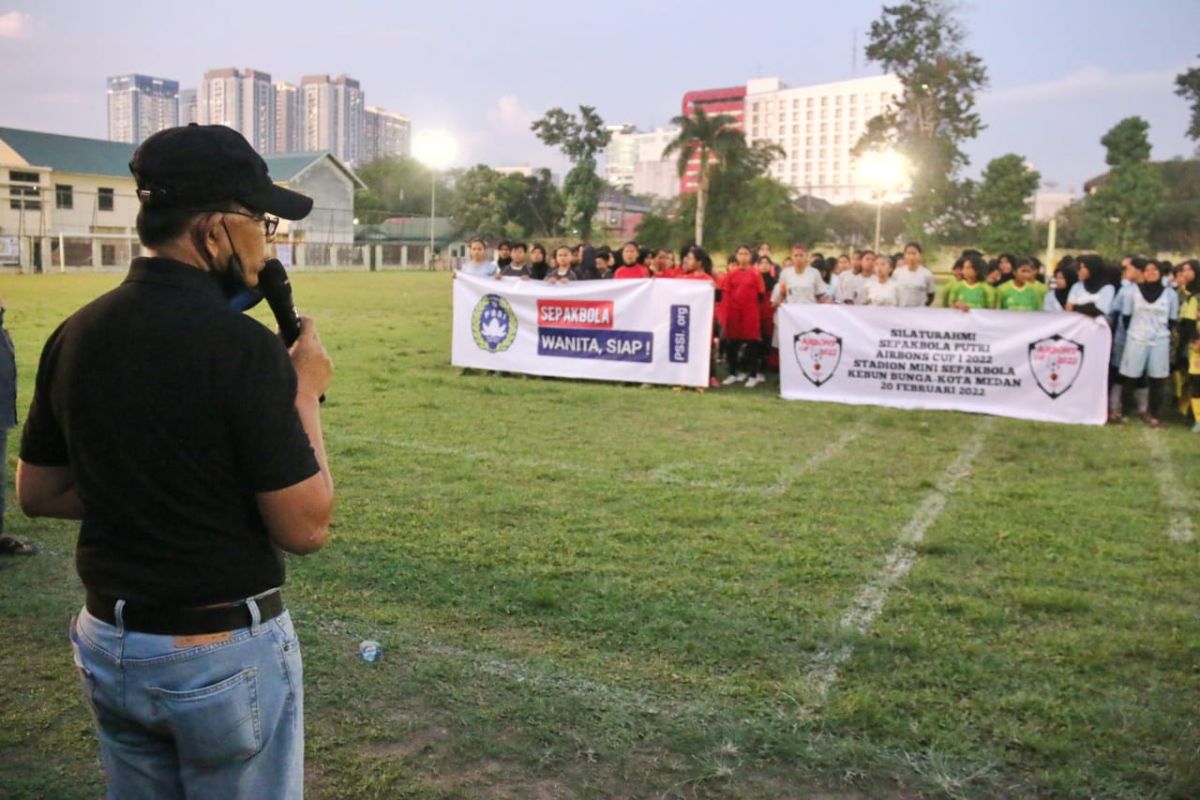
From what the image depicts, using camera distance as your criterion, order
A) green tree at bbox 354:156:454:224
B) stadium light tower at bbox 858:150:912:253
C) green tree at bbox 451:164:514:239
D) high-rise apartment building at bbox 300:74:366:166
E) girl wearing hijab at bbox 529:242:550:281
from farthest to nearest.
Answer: high-rise apartment building at bbox 300:74:366:166 < green tree at bbox 354:156:454:224 < green tree at bbox 451:164:514:239 < stadium light tower at bbox 858:150:912:253 < girl wearing hijab at bbox 529:242:550:281

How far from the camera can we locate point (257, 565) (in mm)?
1731

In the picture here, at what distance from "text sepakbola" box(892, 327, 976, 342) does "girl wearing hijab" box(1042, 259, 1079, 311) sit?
3.92 ft

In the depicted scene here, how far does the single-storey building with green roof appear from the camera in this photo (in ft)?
147

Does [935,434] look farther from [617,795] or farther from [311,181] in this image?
[311,181]

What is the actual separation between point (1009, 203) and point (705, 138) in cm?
1728

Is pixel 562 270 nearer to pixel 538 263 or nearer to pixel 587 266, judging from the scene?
pixel 538 263

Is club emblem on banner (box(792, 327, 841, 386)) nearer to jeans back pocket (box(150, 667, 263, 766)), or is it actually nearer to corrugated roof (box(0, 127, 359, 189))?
jeans back pocket (box(150, 667, 263, 766))

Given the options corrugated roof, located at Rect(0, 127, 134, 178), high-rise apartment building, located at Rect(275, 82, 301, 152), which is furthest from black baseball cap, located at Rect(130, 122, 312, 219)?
high-rise apartment building, located at Rect(275, 82, 301, 152)

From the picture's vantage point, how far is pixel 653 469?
7621mm

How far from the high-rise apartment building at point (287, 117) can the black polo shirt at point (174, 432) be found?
90571 mm

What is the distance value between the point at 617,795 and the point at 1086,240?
5783 centimetres

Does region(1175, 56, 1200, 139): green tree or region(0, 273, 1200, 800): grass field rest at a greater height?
region(1175, 56, 1200, 139): green tree

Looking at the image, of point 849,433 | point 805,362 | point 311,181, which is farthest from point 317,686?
point 311,181

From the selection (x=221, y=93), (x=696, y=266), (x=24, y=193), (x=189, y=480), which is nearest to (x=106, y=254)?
(x=24, y=193)
